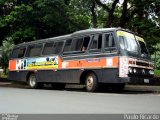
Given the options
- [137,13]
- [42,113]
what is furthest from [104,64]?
[137,13]

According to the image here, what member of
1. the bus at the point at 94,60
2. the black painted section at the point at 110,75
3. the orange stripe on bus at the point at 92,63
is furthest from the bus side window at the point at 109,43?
the black painted section at the point at 110,75

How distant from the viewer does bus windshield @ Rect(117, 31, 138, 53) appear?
16350 millimetres

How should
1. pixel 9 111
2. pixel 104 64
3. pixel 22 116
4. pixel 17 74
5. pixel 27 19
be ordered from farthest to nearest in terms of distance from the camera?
pixel 27 19 < pixel 17 74 < pixel 104 64 < pixel 9 111 < pixel 22 116

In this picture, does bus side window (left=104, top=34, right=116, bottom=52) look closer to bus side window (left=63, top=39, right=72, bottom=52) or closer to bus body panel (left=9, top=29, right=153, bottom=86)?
bus body panel (left=9, top=29, right=153, bottom=86)

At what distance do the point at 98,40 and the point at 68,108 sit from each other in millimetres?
7676

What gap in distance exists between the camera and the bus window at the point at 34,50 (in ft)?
72.0

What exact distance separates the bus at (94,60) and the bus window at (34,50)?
66 mm

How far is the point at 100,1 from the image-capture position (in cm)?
2720

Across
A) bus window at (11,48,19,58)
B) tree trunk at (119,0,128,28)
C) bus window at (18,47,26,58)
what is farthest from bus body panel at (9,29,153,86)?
tree trunk at (119,0,128,28)

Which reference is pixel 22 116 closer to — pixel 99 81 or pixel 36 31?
pixel 99 81

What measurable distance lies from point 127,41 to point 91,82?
2.47 meters

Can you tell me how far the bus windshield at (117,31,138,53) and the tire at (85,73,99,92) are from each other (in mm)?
2018

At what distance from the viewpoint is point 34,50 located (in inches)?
883

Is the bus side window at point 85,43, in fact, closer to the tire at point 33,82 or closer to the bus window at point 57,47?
the bus window at point 57,47
